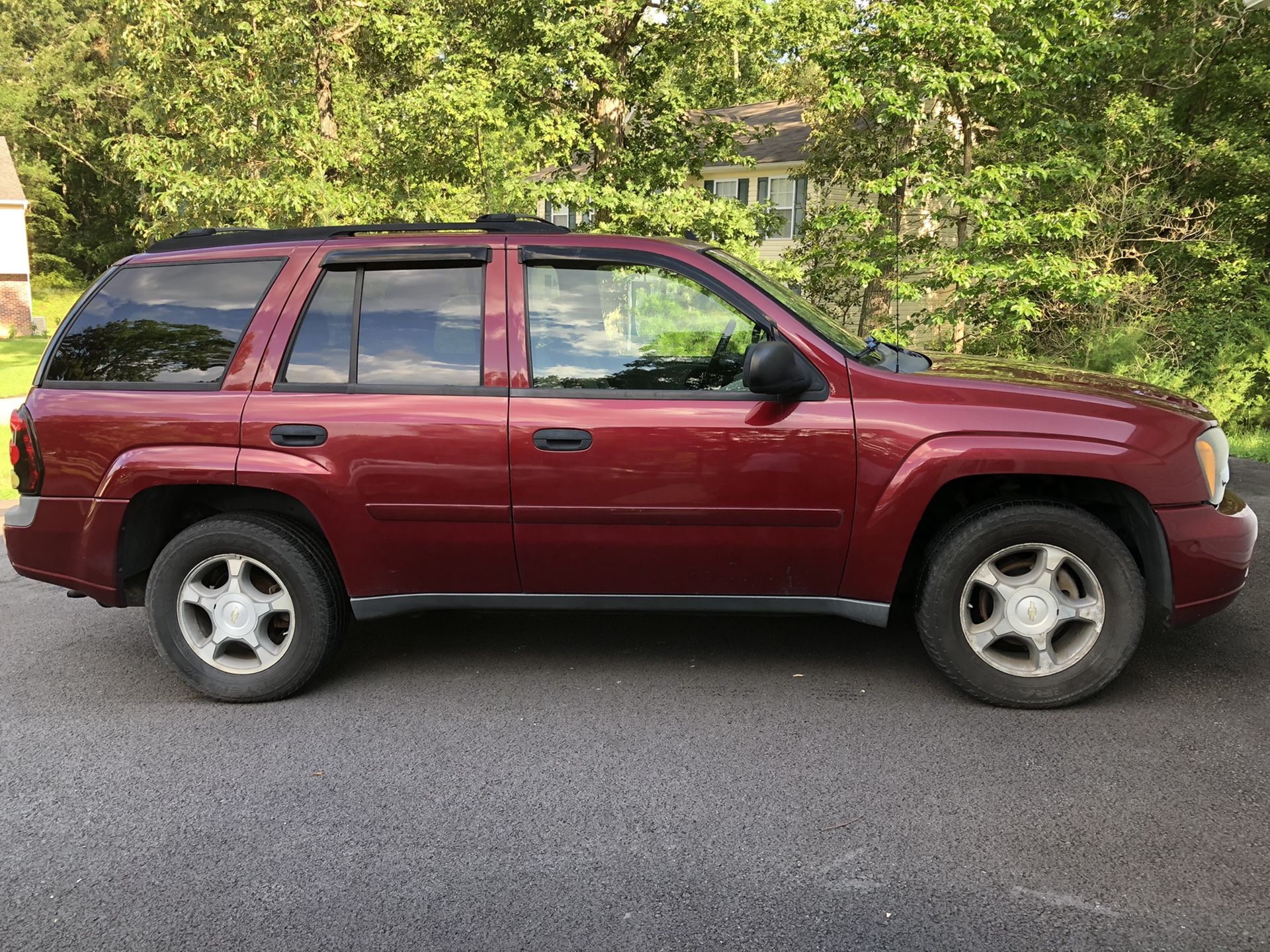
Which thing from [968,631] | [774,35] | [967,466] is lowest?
[968,631]

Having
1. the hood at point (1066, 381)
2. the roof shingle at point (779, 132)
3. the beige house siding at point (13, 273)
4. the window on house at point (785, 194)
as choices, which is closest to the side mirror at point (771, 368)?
the hood at point (1066, 381)

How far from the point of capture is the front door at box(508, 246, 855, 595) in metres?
3.73

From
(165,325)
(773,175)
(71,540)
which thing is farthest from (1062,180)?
(773,175)

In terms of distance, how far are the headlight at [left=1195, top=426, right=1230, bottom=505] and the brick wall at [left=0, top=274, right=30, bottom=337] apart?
44319 mm

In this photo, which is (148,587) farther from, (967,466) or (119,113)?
(119,113)

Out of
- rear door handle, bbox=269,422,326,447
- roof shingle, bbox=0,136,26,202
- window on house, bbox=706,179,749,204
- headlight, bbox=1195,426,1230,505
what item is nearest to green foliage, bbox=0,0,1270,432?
headlight, bbox=1195,426,1230,505

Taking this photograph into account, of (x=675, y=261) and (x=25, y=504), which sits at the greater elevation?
(x=675, y=261)

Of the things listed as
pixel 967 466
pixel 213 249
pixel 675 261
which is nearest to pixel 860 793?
pixel 967 466

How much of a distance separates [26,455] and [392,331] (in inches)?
65.6

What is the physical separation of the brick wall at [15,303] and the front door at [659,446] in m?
42.7

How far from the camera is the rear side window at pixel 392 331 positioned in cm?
393

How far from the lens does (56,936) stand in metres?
2.56

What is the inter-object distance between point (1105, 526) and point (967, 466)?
61cm

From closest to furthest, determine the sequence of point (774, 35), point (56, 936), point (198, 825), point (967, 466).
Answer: point (56, 936), point (198, 825), point (967, 466), point (774, 35)
